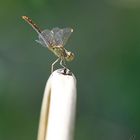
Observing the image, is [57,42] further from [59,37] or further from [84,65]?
[84,65]

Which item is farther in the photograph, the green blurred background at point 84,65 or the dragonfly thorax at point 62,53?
the green blurred background at point 84,65

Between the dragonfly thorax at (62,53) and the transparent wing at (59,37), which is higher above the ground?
the transparent wing at (59,37)

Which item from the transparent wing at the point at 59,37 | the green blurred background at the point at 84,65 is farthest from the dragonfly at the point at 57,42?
the green blurred background at the point at 84,65

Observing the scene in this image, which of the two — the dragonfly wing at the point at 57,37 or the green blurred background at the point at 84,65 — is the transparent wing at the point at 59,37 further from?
the green blurred background at the point at 84,65

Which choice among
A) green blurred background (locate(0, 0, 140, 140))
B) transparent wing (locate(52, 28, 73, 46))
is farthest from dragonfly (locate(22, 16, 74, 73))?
green blurred background (locate(0, 0, 140, 140))

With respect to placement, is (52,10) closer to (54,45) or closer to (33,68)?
(33,68)

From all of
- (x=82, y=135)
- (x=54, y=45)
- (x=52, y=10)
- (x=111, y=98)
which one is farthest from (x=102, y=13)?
(x=54, y=45)

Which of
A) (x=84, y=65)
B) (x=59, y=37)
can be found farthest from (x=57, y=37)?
(x=84, y=65)

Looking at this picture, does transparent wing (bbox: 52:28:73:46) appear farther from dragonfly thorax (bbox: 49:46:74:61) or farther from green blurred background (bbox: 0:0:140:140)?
green blurred background (bbox: 0:0:140:140)
